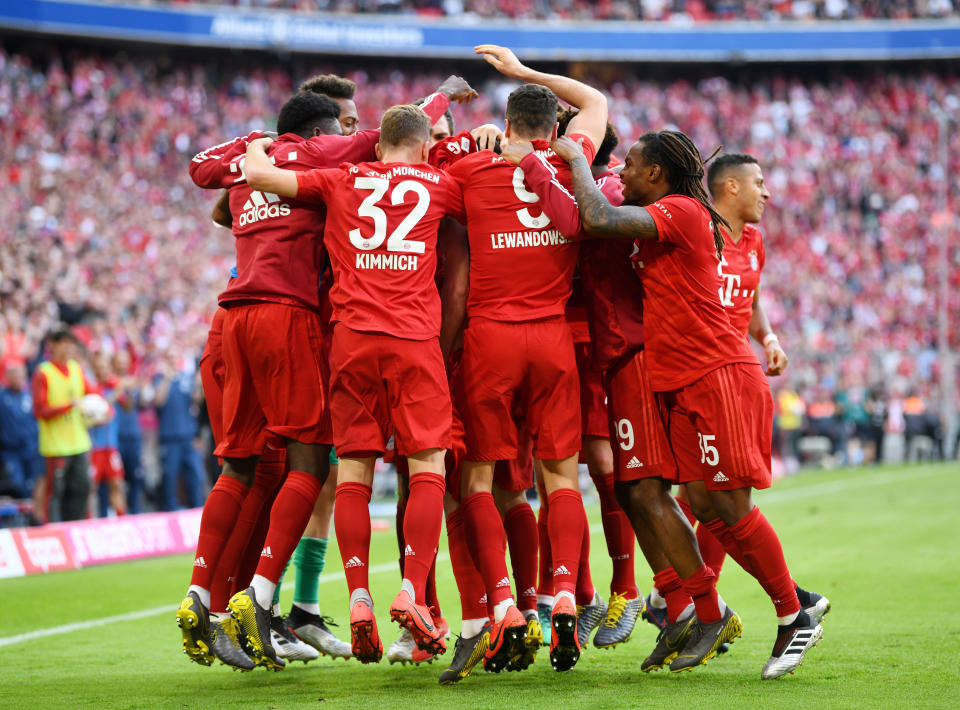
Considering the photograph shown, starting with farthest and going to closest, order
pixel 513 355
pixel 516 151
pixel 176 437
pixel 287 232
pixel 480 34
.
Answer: pixel 480 34 < pixel 176 437 < pixel 287 232 < pixel 516 151 < pixel 513 355

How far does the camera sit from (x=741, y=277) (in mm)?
6801

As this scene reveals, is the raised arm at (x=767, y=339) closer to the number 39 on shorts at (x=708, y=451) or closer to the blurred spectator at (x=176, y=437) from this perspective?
the number 39 on shorts at (x=708, y=451)

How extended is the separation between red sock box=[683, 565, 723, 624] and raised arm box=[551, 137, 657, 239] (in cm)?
171

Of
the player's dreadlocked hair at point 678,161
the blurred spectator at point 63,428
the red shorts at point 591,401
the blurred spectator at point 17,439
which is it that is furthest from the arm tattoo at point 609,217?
the blurred spectator at point 17,439

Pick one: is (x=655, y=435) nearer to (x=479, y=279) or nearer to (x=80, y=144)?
(x=479, y=279)

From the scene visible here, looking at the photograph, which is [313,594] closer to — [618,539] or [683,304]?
[618,539]

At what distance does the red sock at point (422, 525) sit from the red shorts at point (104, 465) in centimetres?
964

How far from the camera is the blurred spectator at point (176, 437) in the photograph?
1523cm

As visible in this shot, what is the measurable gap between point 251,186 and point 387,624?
11.4 feet

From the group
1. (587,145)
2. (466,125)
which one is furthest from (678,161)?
(466,125)

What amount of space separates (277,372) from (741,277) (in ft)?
9.29

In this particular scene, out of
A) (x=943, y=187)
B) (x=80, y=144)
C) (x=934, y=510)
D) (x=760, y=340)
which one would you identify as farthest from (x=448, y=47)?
(x=760, y=340)

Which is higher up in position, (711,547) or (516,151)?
(516,151)

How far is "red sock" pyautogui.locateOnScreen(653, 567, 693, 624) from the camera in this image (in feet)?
19.3
